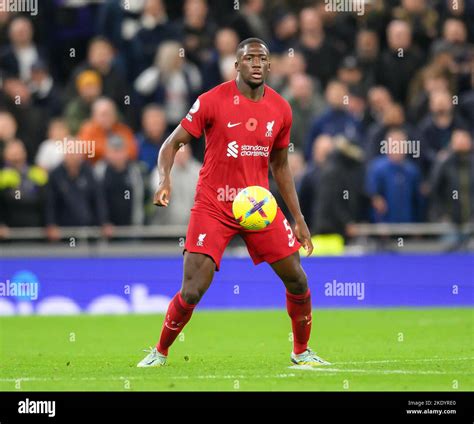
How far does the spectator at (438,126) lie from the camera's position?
18.0m

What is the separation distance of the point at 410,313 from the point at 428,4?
18.4 ft

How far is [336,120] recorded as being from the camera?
17922 millimetres

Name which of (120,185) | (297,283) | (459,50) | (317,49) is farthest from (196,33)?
(297,283)

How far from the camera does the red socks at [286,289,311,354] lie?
10.5m

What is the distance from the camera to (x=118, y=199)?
17.4 meters

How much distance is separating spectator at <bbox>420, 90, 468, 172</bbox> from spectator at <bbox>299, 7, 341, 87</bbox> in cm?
179

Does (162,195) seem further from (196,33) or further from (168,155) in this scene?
(196,33)

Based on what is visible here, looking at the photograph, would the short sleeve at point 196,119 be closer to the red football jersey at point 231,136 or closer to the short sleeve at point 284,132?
the red football jersey at point 231,136
